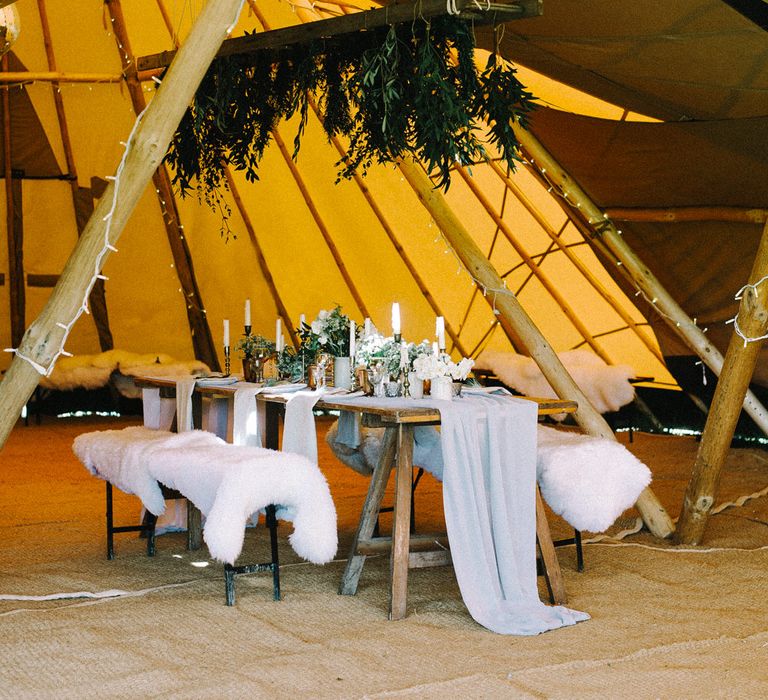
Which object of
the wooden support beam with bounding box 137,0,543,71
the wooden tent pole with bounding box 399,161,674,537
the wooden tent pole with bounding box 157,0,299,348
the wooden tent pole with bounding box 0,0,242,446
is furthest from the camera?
the wooden tent pole with bounding box 157,0,299,348

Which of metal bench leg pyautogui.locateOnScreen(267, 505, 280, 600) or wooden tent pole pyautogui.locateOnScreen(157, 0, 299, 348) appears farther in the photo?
wooden tent pole pyautogui.locateOnScreen(157, 0, 299, 348)

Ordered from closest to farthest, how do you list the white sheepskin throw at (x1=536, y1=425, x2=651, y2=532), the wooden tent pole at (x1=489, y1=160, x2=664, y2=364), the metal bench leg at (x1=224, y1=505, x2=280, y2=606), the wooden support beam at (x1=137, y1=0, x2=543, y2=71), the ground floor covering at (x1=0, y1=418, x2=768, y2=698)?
the ground floor covering at (x1=0, y1=418, x2=768, y2=698), the metal bench leg at (x1=224, y1=505, x2=280, y2=606), the white sheepskin throw at (x1=536, y1=425, x2=651, y2=532), the wooden support beam at (x1=137, y1=0, x2=543, y2=71), the wooden tent pole at (x1=489, y1=160, x2=664, y2=364)

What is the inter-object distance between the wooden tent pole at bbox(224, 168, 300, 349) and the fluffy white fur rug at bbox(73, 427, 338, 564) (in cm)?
444

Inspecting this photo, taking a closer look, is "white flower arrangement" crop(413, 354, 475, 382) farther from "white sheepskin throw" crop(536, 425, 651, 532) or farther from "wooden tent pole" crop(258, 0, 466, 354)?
"wooden tent pole" crop(258, 0, 466, 354)

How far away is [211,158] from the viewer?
4566 mm

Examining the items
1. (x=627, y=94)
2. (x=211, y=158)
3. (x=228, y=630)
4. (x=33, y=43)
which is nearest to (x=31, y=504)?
(x=211, y=158)

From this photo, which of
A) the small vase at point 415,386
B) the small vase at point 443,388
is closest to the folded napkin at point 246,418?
the small vase at point 415,386

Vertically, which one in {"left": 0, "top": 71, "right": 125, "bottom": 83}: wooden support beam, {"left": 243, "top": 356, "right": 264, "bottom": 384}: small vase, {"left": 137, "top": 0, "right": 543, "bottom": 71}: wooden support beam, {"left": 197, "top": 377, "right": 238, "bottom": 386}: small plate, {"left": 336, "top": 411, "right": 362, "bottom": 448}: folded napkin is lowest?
{"left": 336, "top": 411, "right": 362, "bottom": 448}: folded napkin

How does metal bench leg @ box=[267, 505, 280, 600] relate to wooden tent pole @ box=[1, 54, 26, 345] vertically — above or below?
below

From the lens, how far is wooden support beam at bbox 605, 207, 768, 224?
5.26m

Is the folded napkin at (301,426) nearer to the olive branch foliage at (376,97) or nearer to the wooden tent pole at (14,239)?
the olive branch foliage at (376,97)

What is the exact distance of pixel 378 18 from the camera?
3.71 m

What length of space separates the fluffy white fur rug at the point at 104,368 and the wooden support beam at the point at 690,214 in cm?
358

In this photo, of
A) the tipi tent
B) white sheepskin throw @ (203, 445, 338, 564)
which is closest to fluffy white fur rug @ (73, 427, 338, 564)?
white sheepskin throw @ (203, 445, 338, 564)
